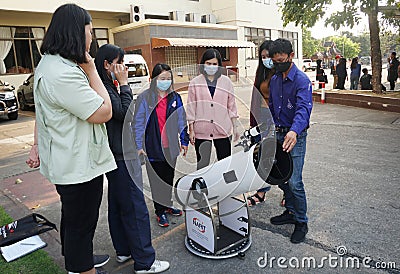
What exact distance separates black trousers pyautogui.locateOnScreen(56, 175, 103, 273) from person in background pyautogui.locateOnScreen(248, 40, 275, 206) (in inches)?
57.1

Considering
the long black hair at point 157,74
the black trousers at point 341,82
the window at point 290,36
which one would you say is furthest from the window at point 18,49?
the window at point 290,36

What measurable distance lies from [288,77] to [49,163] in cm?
193

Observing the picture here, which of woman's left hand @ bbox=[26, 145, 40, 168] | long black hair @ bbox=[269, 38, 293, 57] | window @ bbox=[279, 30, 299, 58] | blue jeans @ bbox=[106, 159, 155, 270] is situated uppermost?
window @ bbox=[279, 30, 299, 58]

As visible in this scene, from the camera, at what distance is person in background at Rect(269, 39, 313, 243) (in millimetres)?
2701

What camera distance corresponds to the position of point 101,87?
1885 millimetres

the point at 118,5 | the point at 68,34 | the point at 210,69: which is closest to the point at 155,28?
the point at 118,5

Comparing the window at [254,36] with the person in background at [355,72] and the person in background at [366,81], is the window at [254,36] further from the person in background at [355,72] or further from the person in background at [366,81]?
the person in background at [366,81]

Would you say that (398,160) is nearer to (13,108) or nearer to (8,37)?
(13,108)

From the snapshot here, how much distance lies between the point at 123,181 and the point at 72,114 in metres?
0.71

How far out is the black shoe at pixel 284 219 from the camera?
10.5 ft

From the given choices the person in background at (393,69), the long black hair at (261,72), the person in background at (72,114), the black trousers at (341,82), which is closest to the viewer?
the person in background at (72,114)

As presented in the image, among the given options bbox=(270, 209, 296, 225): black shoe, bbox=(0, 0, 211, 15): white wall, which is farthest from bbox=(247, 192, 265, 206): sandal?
bbox=(0, 0, 211, 15): white wall

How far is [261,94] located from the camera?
3277mm

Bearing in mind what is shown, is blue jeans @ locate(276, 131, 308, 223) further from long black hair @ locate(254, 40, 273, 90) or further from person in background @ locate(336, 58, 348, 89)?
person in background @ locate(336, 58, 348, 89)
